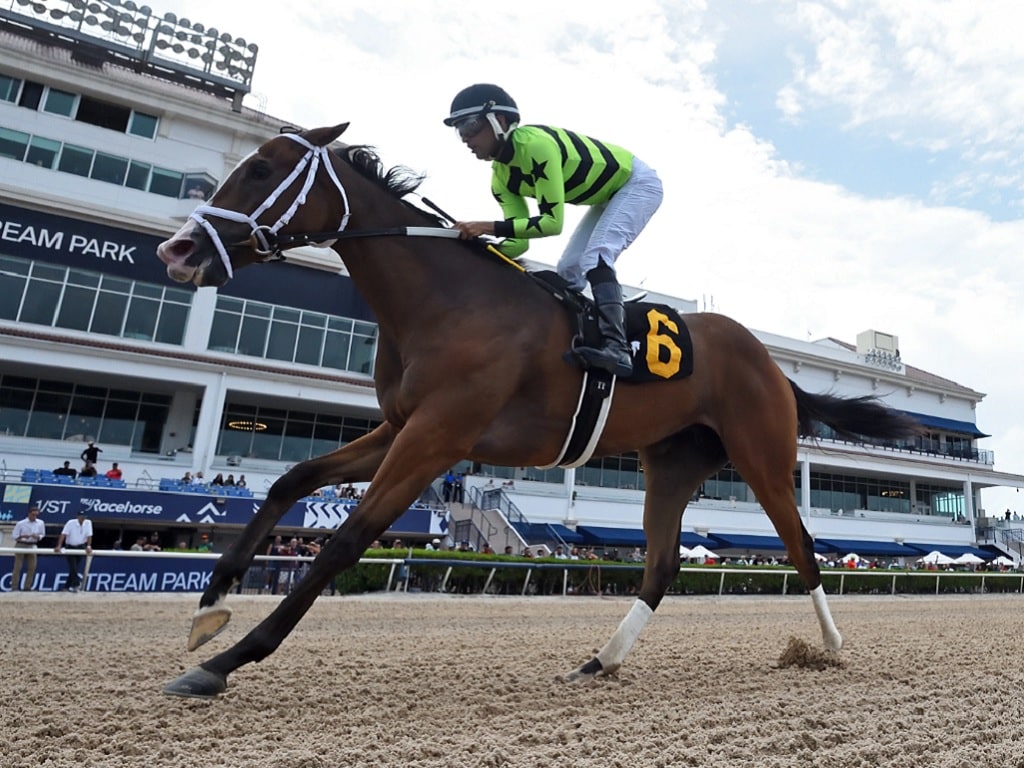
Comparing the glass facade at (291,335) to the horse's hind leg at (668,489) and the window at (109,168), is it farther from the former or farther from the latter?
the horse's hind leg at (668,489)

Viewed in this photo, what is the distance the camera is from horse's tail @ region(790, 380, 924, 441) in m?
5.09

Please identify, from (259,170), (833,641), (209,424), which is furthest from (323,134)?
(209,424)

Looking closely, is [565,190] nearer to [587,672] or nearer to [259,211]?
[259,211]

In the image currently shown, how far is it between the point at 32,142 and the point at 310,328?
10831 mm

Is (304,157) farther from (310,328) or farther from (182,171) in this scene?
(182,171)

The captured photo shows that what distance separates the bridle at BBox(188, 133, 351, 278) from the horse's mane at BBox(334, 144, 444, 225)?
0.21 metres

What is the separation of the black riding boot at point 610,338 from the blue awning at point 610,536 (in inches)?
952

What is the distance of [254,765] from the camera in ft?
6.12

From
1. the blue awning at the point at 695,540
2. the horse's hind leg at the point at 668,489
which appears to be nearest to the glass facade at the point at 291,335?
the blue awning at the point at 695,540

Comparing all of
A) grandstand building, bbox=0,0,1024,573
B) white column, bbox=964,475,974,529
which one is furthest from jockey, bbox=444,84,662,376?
white column, bbox=964,475,974,529

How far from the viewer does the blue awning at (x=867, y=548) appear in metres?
34.3

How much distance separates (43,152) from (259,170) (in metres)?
26.3

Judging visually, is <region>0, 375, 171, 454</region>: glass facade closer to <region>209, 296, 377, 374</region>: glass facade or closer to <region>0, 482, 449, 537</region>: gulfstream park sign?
<region>209, 296, 377, 374</region>: glass facade

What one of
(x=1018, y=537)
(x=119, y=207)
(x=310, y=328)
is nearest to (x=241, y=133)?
(x=119, y=207)
